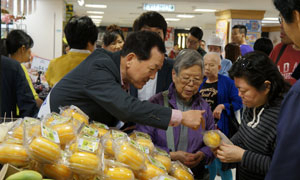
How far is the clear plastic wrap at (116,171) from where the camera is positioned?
1290 millimetres

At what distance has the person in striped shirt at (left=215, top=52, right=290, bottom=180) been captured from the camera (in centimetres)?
186

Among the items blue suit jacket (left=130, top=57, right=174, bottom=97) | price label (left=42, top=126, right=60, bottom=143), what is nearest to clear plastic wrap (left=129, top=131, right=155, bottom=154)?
price label (left=42, top=126, right=60, bottom=143)

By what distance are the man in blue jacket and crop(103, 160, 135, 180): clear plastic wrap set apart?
1.75 feet

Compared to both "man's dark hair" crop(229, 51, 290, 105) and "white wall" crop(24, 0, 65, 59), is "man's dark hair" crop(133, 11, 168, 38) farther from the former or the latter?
"white wall" crop(24, 0, 65, 59)

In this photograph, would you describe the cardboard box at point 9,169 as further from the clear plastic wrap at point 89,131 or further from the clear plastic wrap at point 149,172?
the clear plastic wrap at point 149,172

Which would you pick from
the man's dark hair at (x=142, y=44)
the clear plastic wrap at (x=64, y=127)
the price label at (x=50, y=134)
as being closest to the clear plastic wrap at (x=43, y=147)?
the price label at (x=50, y=134)

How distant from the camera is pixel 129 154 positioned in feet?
4.46

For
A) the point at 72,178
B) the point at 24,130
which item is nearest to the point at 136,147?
the point at 72,178

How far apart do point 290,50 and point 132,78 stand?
88.0 inches

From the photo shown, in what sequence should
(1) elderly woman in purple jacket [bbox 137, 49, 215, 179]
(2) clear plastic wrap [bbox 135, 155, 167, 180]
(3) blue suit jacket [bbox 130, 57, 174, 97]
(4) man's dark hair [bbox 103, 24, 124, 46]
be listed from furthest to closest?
(4) man's dark hair [bbox 103, 24, 124, 46] < (3) blue suit jacket [bbox 130, 57, 174, 97] < (1) elderly woman in purple jacket [bbox 137, 49, 215, 179] < (2) clear plastic wrap [bbox 135, 155, 167, 180]

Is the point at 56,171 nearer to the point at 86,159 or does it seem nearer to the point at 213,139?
the point at 86,159

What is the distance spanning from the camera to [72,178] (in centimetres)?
132

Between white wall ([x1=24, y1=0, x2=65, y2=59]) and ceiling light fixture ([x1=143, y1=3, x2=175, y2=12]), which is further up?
ceiling light fixture ([x1=143, y1=3, x2=175, y2=12])

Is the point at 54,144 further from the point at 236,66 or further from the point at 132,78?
the point at 236,66
